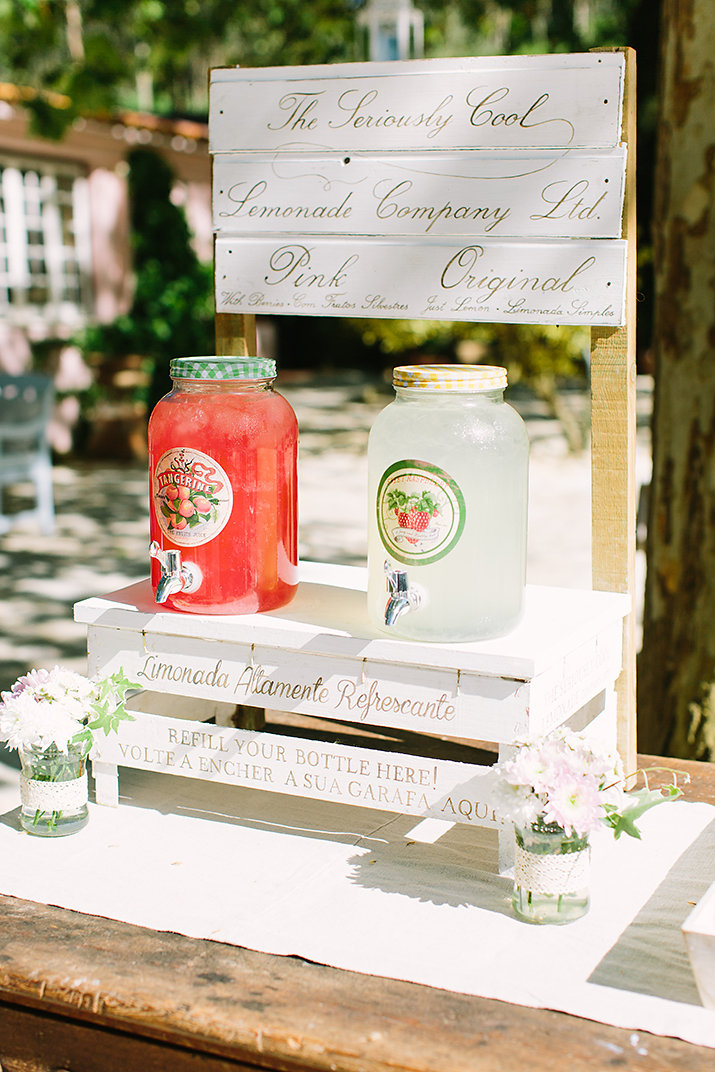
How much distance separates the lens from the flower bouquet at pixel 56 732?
143cm

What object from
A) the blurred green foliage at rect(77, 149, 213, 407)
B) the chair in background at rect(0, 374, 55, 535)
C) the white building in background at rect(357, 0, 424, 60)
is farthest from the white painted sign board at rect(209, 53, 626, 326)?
the blurred green foliage at rect(77, 149, 213, 407)

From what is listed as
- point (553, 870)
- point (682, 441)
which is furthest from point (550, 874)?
point (682, 441)

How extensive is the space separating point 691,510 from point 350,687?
1206 mm

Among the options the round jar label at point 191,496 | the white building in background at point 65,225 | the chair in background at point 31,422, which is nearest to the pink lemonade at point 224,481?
the round jar label at point 191,496

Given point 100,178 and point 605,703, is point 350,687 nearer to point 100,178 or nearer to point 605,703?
point 605,703

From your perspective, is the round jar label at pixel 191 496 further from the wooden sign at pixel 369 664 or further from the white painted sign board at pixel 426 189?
the white painted sign board at pixel 426 189

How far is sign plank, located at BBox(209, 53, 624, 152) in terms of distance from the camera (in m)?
1.49

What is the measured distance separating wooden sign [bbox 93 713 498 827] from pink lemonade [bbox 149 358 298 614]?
6.9 inches

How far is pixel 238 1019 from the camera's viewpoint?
1.11 m

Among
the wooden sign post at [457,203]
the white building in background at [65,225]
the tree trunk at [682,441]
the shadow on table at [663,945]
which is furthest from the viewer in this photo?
the white building in background at [65,225]

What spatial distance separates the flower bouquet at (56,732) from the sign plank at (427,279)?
60 centimetres

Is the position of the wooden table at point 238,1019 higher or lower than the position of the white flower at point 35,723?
lower

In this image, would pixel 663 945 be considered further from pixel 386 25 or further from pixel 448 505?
pixel 386 25

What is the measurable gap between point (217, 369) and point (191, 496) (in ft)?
0.53
